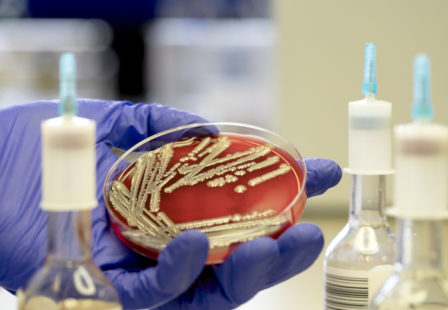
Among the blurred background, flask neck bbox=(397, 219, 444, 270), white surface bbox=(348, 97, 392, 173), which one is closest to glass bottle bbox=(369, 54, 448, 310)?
flask neck bbox=(397, 219, 444, 270)

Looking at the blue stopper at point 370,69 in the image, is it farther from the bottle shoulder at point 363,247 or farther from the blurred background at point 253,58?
the blurred background at point 253,58

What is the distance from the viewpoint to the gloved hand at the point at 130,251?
552mm

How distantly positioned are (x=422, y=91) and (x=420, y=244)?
0.32 ft

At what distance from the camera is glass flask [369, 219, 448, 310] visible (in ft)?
1.42

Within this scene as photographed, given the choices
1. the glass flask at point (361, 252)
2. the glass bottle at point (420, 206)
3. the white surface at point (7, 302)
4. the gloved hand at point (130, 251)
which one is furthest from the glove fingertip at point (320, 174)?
the white surface at point (7, 302)

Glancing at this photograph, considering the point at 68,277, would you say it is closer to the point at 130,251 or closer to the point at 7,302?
the point at 130,251

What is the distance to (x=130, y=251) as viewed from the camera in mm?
681

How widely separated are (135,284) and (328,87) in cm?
204

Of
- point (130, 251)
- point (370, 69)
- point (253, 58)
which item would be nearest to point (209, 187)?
point (130, 251)

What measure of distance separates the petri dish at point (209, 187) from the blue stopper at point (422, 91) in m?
0.19

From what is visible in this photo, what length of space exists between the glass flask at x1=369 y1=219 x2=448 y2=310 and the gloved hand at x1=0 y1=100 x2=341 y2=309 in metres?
0.13

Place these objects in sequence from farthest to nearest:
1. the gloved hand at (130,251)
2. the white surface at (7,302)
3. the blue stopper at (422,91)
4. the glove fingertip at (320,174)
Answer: the white surface at (7,302), the glove fingertip at (320,174), the gloved hand at (130,251), the blue stopper at (422,91)

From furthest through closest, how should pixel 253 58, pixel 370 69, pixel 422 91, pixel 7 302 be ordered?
pixel 253 58 < pixel 7 302 < pixel 370 69 < pixel 422 91

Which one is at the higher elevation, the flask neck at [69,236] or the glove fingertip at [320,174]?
the flask neck at [69,236]
